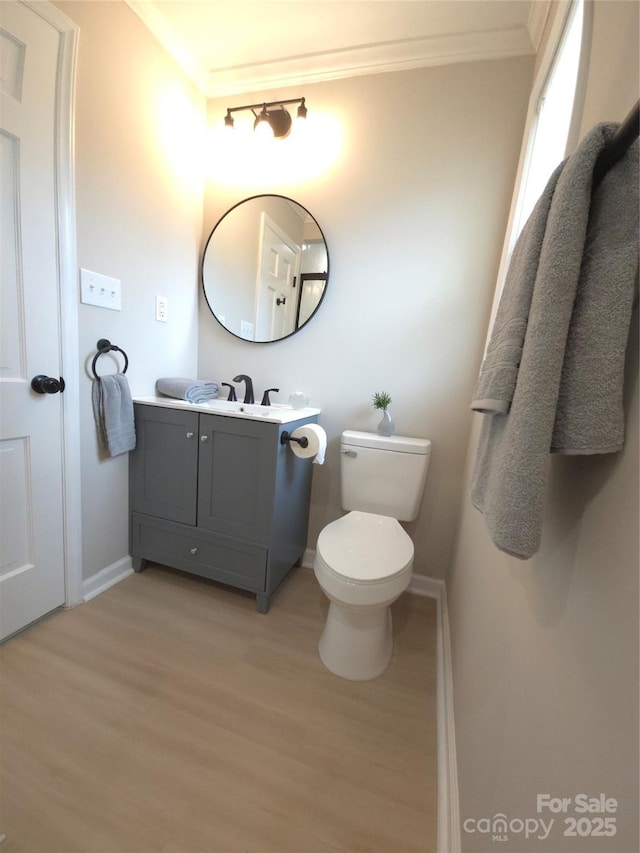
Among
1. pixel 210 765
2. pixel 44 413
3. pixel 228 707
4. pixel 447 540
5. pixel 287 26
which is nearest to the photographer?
pixel 210 765

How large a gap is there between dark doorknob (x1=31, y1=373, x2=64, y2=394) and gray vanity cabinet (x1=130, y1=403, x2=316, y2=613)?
0.35 metres

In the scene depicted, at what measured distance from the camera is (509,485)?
1.60 ft

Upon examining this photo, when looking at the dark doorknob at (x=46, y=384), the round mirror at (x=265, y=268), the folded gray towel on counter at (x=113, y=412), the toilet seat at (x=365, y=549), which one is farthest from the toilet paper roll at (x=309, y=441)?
the dark doorknob at (x=46, y=384)

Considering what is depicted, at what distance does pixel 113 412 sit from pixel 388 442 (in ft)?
3.95

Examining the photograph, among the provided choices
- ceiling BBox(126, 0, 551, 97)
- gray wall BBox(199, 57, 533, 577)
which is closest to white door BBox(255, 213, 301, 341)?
gray wall BBox(199, 57, 533, 577)

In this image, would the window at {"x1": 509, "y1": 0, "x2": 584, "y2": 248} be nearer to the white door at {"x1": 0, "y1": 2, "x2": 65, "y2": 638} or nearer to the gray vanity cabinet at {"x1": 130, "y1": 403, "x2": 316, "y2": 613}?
the gray vanity cabinet at {"x1": 130, "y1": 403, "x2": 316, "y2": 613}

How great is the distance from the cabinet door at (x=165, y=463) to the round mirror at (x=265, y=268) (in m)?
0.63

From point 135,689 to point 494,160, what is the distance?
244 centimetres

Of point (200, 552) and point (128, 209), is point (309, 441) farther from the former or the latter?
point (128, 209)

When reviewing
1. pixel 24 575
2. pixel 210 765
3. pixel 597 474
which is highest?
pixel 597 474

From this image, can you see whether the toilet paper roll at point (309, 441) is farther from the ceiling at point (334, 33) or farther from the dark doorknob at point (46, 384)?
the ceiling at point (334, 33)

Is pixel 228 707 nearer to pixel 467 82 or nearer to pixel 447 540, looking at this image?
pixel 447 540

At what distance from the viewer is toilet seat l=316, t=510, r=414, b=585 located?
44.9 inches

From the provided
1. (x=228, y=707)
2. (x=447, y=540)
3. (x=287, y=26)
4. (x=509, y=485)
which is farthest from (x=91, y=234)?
(x=447, y=540)
